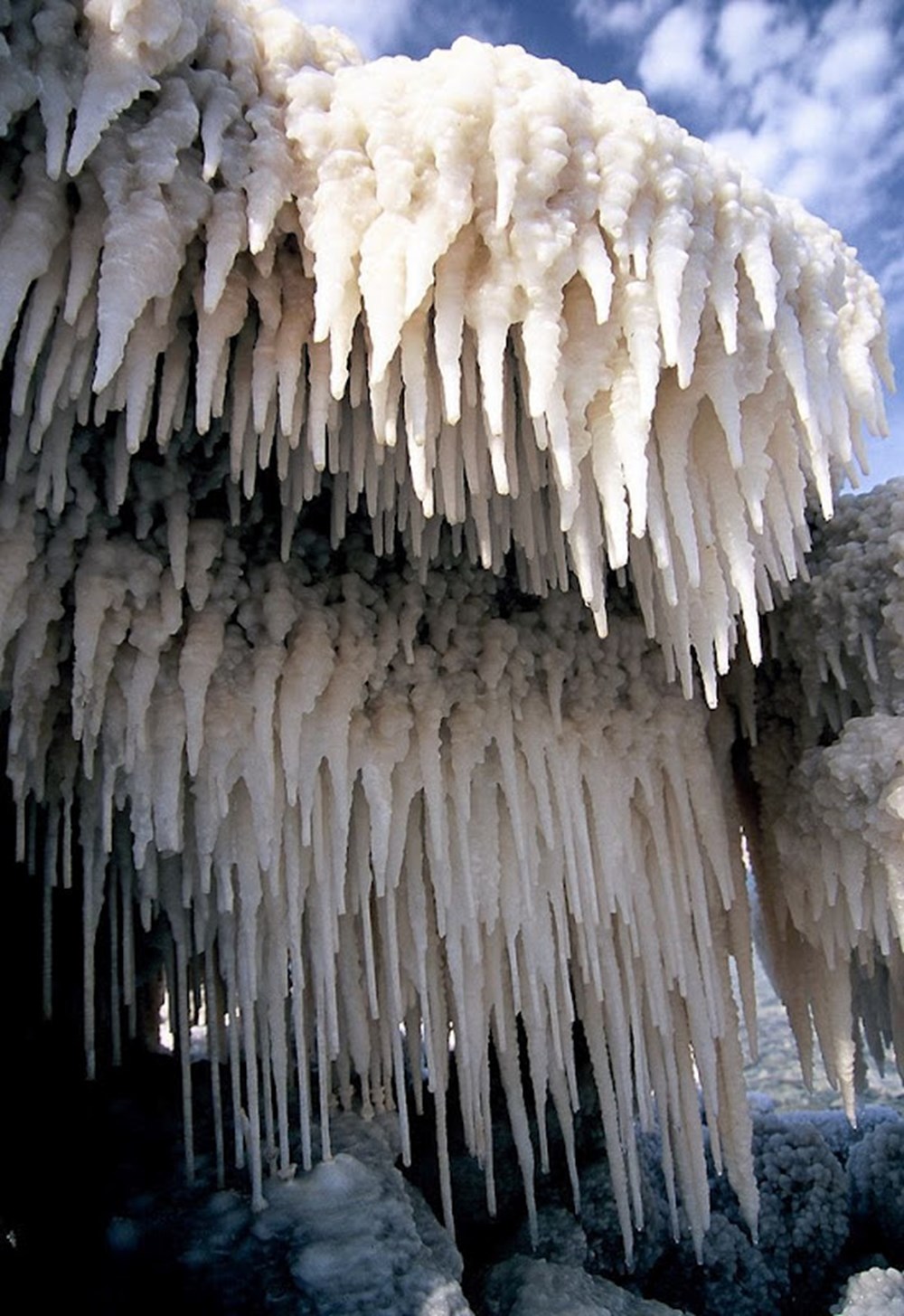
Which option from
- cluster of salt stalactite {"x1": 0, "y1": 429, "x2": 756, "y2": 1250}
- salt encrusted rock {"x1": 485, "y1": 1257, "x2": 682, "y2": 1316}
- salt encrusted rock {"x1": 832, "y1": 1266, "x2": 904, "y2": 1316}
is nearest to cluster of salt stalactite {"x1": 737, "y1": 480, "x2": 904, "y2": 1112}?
cluster of salt stalactite {"x1": 0, "y1": 429, "x2": 756, "y2": 1250}

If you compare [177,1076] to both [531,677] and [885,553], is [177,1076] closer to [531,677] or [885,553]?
[531,677]

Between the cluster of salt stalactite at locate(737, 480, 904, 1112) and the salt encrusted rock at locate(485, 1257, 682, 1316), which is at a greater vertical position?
the cluster of salt stalactite at locate(737, 480, 904, 1112)

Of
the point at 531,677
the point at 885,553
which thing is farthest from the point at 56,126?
the point at 885,553

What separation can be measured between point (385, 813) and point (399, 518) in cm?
92

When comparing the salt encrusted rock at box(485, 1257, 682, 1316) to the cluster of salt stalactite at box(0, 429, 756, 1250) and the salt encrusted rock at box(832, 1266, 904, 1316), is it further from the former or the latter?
the salt encrusted rock at box(832, 1266, 904, 1316)

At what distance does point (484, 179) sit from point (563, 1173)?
4281mm

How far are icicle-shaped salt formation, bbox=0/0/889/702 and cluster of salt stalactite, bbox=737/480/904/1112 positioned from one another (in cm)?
129

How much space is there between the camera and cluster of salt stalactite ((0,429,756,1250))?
3.11 metres

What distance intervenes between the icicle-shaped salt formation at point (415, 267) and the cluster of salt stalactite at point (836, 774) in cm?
129

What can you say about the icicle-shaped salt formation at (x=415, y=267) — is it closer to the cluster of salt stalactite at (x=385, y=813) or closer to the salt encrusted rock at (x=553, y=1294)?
the cluster of salt stalactite at (x=385, y=813)

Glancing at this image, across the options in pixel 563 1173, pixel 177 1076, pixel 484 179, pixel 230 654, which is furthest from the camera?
pixel 563 1173

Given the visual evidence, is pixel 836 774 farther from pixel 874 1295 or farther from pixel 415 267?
pixel 415 267

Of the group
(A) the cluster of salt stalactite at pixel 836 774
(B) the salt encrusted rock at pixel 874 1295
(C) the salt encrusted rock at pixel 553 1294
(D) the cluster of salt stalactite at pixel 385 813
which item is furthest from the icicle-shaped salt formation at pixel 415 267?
(B) the salt encrusted rock at pixel 874 1295

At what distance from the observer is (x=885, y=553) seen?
3.86 metres
